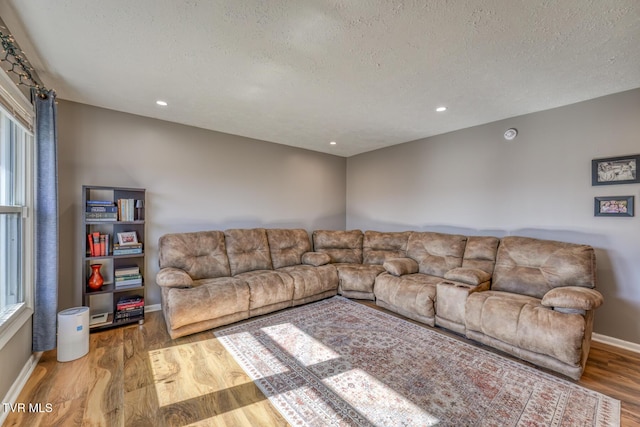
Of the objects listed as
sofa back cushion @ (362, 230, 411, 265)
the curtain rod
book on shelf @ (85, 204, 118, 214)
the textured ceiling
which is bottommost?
sofa back cushion @ (362, 230, 411, 265)

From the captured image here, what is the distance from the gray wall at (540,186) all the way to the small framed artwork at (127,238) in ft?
12.6

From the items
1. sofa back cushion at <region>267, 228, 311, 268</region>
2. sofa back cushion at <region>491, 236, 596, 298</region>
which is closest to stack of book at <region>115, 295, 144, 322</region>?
sofa back cushion at <region>267, 228, 311, 268</region>

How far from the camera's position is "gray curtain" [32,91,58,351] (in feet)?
7.61

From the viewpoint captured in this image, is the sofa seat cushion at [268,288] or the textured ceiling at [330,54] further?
the sofa seat cushion at [268,288]

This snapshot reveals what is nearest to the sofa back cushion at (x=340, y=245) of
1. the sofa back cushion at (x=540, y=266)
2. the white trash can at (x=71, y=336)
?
the sofa back cushion at (x=540, y=266)

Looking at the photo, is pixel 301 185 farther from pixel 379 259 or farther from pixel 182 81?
pixel 182 81

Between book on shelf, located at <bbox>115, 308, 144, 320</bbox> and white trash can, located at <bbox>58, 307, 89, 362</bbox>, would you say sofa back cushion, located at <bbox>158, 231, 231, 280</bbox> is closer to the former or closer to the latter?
book on shelf, located at <bbox>115, 308, 144, 320</bbox>

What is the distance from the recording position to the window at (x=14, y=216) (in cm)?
201

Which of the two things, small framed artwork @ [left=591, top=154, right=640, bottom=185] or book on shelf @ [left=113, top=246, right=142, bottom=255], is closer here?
small framed artwork @ [left=591, top=154, right=640, bottom=185]

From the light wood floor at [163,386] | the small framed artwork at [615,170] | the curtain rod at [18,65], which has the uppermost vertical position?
the curtain rod at [18,65]

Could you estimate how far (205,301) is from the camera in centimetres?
284

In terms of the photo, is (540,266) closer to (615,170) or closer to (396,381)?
(615,170)

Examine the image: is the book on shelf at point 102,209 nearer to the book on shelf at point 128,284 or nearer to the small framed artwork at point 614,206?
the book on shelf at point 128,284

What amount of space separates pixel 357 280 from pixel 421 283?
0.94 m
